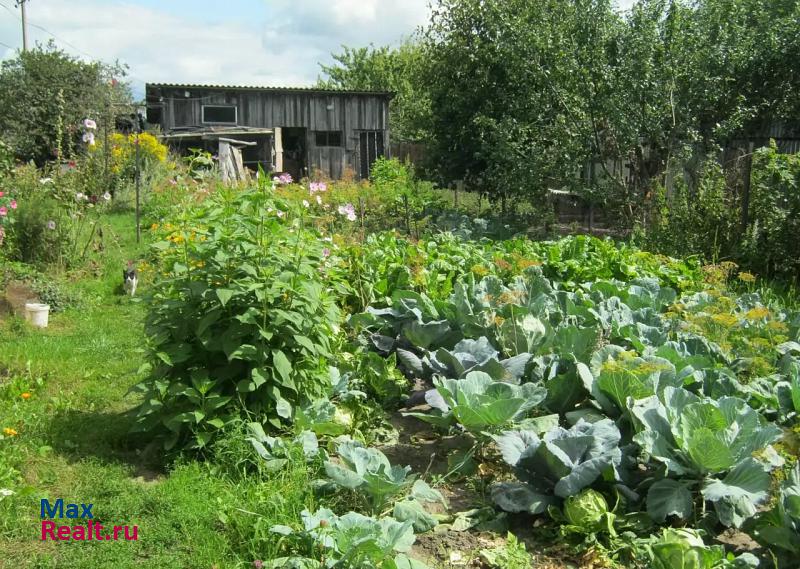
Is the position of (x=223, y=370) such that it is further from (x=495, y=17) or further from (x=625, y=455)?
(x=495, y=17)

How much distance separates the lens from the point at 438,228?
10555 mm

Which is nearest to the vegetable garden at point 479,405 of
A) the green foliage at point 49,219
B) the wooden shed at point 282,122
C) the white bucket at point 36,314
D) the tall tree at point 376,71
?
the white bucket at point 36,314

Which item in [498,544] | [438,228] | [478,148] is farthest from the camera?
[478,148]

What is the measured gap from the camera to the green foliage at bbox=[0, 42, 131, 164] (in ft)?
75.2

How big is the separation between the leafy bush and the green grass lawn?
0.22 metres

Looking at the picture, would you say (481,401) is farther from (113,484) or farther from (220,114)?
(220,114)

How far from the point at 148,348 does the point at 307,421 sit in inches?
38.1

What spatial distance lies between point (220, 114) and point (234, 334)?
21.4 meters

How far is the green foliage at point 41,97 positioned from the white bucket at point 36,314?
1805cm

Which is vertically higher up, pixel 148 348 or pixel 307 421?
pixel 148 348

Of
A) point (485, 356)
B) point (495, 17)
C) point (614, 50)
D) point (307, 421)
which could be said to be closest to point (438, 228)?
point (614, 50)

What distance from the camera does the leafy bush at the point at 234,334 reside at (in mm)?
3570

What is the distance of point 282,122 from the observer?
952 inches

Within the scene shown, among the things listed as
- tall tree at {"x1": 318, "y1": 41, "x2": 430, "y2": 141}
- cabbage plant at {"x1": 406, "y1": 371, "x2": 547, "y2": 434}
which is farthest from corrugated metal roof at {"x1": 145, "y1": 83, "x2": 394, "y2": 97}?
cabbage plant at {"x1": 406, "y1": 371, "x2": 547, "y2": 434}
